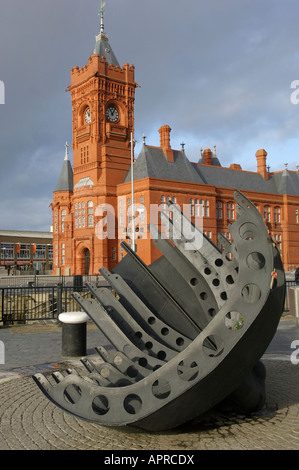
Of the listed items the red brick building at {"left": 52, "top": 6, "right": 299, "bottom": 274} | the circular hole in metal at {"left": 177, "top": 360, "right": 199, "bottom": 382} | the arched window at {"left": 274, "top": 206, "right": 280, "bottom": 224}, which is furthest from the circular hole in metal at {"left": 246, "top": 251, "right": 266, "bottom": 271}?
the arched window at {"left": 274, "top": 206, "right": 280, "bottom": 224}

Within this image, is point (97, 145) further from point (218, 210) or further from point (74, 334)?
point (74, 334)

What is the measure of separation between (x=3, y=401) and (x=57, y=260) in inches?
1801

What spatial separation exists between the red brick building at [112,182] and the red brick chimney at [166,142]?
0.38ft

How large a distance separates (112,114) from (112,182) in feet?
29.8

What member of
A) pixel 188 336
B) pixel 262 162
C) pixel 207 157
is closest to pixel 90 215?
pixel 207 157

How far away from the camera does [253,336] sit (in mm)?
3885

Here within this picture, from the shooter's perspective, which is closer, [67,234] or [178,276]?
[178,276]

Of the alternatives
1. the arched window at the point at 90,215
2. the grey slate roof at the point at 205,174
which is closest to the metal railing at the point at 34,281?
the arched window at the point at 90,215

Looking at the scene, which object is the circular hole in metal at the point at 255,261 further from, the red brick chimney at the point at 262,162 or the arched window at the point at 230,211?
the red brick chimney at the point at 262,162

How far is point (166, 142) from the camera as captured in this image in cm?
4672

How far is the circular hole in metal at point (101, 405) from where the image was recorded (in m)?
4.12

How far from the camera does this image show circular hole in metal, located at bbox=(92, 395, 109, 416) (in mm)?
4121
